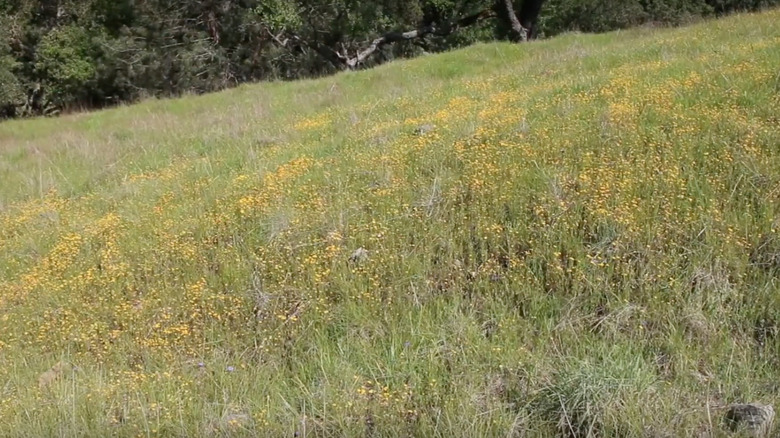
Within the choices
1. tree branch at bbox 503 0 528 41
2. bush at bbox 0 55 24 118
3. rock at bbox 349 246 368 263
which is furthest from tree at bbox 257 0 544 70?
rock at bbox 349 246 368 263

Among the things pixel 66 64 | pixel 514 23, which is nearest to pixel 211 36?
pixel 66 64

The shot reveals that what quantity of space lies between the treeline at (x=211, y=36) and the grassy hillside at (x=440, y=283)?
17.7 m

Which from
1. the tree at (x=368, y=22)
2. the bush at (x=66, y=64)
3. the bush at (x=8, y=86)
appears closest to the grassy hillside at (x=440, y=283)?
the tree at (x=368, y=22)

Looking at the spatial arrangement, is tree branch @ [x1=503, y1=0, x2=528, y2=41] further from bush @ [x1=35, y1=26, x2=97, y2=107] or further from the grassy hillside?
bush @ [x1=35, y1=26, x2=97, y2=107]

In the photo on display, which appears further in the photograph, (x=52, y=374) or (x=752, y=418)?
(x=52, y=374)

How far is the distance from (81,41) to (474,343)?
25.9 meters

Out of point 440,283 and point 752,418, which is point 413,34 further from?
point 752,418

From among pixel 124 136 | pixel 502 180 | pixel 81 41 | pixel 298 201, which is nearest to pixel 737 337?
pixel 502 180

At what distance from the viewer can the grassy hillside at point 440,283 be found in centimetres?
295

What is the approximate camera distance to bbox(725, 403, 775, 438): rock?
2.54 m

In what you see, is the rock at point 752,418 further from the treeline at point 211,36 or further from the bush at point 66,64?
the bush at point 66,64

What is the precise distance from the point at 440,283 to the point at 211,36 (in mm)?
22781

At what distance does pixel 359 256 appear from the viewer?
426 centimetres

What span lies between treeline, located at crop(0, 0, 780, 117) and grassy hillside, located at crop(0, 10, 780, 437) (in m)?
17.7
